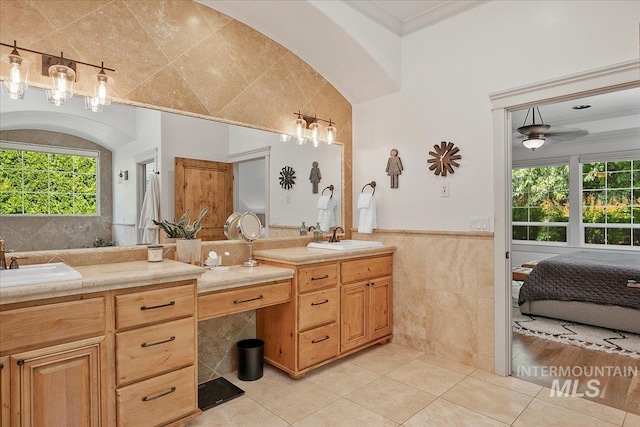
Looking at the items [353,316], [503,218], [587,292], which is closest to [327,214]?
[353,316]

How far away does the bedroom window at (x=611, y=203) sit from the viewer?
19.2 ft

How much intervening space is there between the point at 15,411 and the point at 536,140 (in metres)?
5.16

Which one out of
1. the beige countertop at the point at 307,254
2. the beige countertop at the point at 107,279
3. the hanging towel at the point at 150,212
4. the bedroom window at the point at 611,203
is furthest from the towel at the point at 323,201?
the bedroom window at the point at 611,203

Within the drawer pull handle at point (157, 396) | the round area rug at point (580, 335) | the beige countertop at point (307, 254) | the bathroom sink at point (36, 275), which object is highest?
the bathroom sink at point (36, 275)

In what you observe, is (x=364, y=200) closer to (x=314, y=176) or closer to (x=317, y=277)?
(x=314, y=176)

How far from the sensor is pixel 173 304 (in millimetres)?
2045

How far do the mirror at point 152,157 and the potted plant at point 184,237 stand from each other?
97 mm

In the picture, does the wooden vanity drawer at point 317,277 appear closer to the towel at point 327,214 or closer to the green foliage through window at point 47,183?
the towel at point 327,214

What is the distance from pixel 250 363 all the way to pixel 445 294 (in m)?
1.69

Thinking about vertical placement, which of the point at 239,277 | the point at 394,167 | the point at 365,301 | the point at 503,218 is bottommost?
the point at 365,301

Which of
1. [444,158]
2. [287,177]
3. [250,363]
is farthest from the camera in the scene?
[287,177]

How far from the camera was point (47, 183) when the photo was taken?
2.22 m

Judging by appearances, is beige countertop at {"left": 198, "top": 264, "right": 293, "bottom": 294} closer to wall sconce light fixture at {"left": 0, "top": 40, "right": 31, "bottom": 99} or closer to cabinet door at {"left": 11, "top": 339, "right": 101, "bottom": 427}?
cabinet door at {"left": 11, "top": 339, "right": 101, "bottom": 427}

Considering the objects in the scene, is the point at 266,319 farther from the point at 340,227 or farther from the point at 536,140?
the point at 536,140
